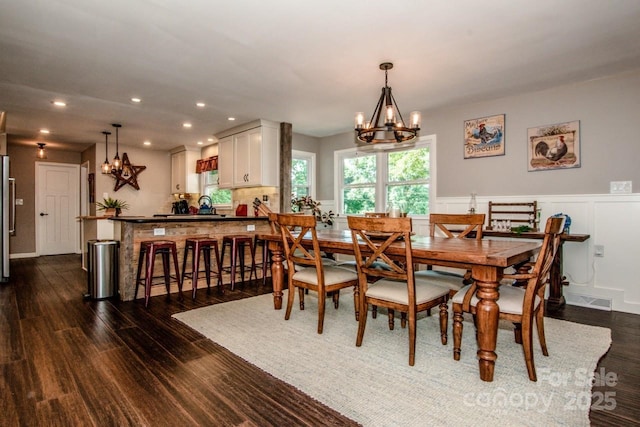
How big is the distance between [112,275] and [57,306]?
0.58m

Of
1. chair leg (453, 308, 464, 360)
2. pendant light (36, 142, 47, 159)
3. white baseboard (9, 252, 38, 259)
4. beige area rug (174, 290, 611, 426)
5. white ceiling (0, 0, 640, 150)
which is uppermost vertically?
white ceiling (0, 0, 640, 150)

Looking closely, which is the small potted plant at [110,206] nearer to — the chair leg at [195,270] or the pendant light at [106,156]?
the pendant light at [106,156]

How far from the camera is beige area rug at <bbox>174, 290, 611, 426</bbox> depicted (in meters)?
1.75

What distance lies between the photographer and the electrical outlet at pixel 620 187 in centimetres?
360

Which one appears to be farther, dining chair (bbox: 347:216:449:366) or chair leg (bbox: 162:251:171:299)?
chair leg (bbox: 162:251:171:299)

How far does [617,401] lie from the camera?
186 centimetres

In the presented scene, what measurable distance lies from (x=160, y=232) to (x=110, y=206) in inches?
119

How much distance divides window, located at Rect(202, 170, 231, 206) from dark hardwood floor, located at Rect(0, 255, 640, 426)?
4089 millimetres

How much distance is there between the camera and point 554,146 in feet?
13.3

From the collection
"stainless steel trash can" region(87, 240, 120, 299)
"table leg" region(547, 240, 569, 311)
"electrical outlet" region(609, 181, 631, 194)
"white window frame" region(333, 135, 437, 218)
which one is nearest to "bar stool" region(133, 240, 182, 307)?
"stainless steel trash can" region(87, 240, 120, 299)

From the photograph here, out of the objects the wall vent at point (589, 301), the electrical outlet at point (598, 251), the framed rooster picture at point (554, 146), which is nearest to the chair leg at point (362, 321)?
the wall vent at point (589, 301)

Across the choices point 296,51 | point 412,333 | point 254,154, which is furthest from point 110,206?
point 412,333

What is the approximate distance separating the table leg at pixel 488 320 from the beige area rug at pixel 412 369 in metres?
0.10

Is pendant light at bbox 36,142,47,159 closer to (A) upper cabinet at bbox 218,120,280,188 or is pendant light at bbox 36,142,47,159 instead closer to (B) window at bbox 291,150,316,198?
(A) upper cabinet at bbox 218,120,280,188
